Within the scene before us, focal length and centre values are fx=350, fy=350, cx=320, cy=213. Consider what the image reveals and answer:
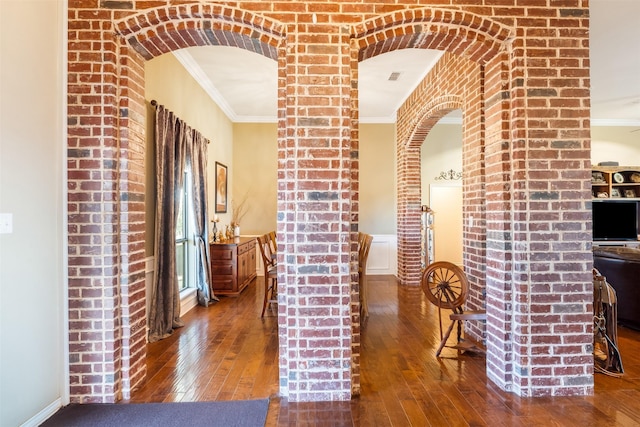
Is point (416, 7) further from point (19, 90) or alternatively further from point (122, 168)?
point (19, 90)

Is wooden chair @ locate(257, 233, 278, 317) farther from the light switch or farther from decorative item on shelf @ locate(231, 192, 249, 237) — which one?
decorative item on shelf @ locate(231, 192, 249, 237)

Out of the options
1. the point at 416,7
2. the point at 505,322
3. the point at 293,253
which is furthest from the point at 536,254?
the point at 416,7

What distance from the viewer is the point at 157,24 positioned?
8.18 feet

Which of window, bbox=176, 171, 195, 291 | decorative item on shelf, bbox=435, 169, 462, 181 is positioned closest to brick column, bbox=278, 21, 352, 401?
window, bbox=176, 171, 195, 291

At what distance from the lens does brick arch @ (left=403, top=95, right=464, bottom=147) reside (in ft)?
13.6

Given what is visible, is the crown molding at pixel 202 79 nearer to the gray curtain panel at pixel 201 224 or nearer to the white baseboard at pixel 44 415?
the gray curtain panel at pixel 201 224

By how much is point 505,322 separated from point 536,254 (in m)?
0.55

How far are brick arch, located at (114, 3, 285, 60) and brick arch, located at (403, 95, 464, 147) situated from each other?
2381mm

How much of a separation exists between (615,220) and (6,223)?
9.74 meters

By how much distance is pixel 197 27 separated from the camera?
8.23 ft

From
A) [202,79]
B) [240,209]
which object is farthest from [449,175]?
[202,79]

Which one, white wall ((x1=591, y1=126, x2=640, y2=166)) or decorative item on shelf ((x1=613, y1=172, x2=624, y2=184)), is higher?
white wall ((x1=591, y1=126, x2=640, y2=166))

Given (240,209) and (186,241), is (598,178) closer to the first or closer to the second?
(240,209)

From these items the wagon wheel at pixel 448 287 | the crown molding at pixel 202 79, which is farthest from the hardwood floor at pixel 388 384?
the crown molding at pixel 202 79
